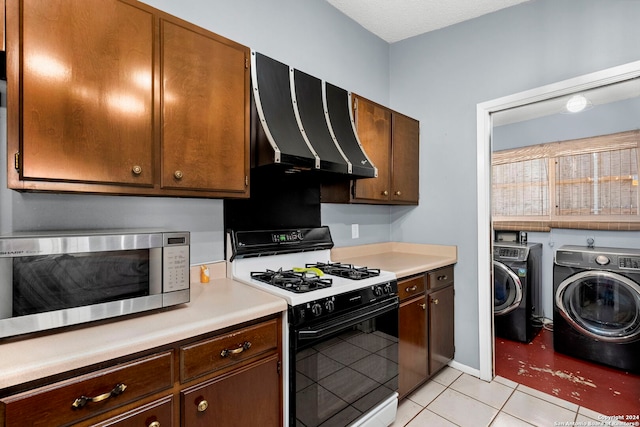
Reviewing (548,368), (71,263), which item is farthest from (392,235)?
(71,263)

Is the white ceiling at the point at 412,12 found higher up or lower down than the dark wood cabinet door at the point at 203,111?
higher up

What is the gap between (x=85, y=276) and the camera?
44.2 inches

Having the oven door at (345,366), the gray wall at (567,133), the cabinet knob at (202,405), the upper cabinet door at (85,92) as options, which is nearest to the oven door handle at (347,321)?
the oven door at (345,366)

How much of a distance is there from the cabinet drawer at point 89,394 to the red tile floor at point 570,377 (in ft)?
8.73

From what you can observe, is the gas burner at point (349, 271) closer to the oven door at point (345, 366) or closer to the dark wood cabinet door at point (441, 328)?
the oven door at point (345, 366)

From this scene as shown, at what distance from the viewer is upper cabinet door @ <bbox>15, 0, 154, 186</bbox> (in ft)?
3.56

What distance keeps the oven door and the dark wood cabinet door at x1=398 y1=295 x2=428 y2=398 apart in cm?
15

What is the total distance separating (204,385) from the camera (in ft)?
3.88

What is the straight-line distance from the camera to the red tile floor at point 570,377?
2183 mm

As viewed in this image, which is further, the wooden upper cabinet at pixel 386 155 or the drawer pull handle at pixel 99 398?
the wooden upper cabinet at pixel 386 155

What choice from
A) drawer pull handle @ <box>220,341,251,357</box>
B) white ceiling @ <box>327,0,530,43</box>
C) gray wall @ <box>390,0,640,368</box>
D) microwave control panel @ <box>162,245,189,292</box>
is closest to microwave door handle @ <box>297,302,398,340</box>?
drawer pull handle @ <box>220,341,251,357</box>

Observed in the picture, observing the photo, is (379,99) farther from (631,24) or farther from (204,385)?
(204,385)

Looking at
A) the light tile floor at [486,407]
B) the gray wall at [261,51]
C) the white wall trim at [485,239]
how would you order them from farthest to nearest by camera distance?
the white wall trim at [485,239]
the light tile floor at [486,407]
the gray wall at [261,51]

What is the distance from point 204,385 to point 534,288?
141 inches
